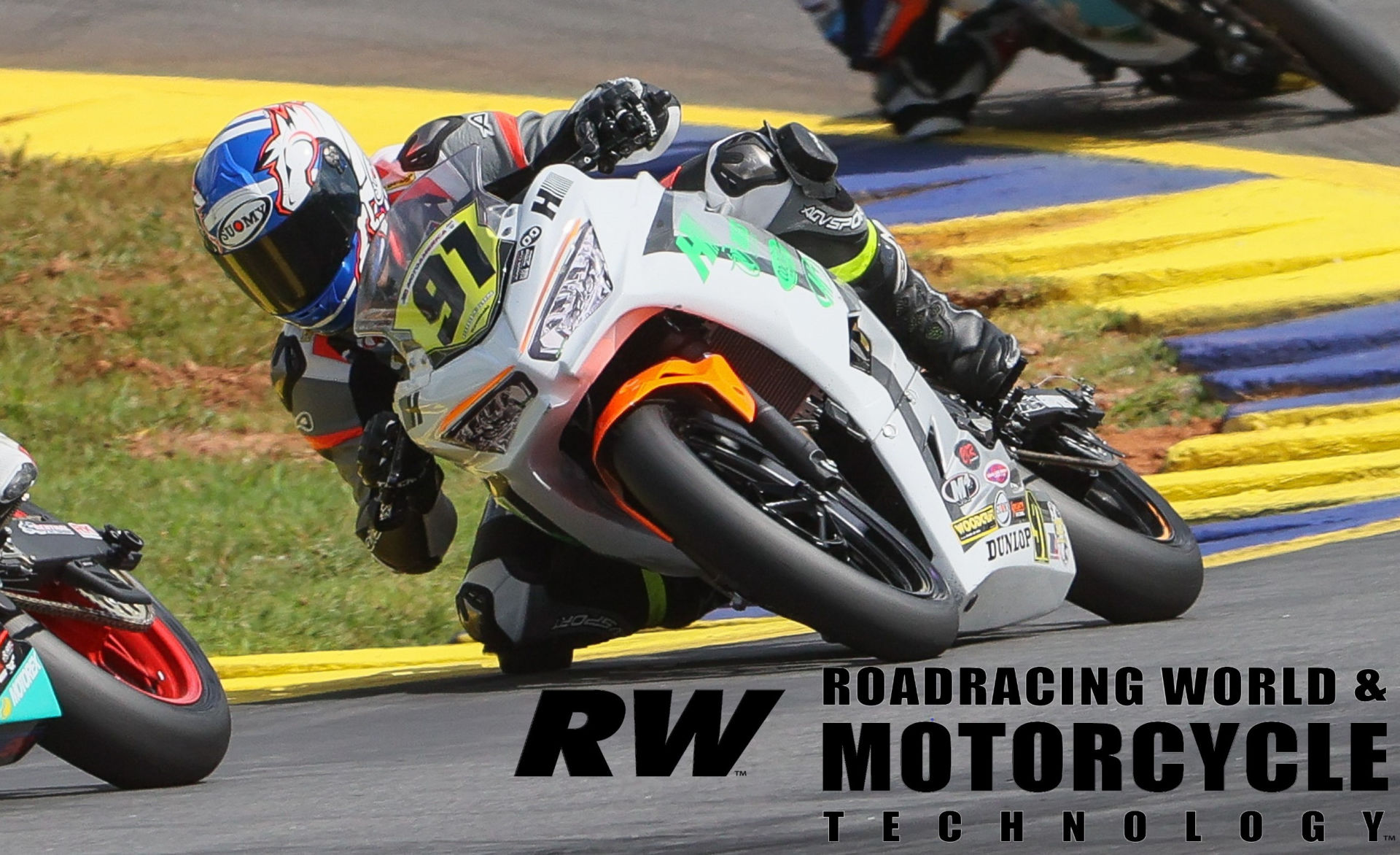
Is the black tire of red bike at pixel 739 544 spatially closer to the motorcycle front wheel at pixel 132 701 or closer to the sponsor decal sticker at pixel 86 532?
the motorcycle front wheel at pixel 132 701

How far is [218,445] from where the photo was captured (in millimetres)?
9008

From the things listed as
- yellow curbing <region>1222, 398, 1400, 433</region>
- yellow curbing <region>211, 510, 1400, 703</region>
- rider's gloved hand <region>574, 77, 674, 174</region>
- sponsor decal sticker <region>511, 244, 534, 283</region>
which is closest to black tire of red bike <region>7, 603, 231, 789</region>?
sponsor decal sticker <region>511, 244, 534, 283</region>

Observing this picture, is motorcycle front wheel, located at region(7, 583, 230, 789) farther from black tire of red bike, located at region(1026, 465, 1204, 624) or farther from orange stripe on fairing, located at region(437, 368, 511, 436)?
black tire of red bike, located at region(1026, 465, 1204, 624)

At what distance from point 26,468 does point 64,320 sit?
5.91m

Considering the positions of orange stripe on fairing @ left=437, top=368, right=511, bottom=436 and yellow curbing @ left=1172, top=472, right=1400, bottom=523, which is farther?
yellow curbing @ left=1172, top=472, right=1400, bottom=523

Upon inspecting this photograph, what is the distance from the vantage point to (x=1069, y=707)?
3.95m

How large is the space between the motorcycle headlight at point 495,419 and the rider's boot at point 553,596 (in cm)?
78

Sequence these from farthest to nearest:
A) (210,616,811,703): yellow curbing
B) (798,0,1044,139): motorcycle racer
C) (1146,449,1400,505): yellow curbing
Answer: (798,0,1044,139): motorcycle racer, (1146,449,1400,505): yellow curbing, (210,616,811,703): yellow curbing

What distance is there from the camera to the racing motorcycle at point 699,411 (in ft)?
14.0

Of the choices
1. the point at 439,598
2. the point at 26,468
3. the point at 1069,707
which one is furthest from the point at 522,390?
the point at 439,598

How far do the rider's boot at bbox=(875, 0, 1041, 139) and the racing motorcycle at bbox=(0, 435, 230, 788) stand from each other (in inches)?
291

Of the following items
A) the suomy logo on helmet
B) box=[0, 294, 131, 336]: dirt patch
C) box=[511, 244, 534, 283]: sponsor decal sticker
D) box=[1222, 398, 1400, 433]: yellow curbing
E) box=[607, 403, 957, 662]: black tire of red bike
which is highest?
box=[511, 244, 534, 283]: sponsor decal sticker

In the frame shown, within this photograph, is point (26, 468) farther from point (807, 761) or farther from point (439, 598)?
point (439, 598)

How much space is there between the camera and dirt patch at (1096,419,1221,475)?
786 cm
